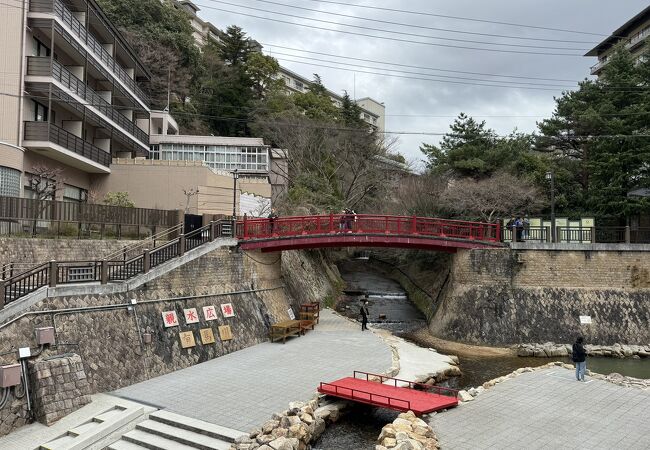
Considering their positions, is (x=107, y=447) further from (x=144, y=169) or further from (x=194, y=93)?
(x=194, y=93)

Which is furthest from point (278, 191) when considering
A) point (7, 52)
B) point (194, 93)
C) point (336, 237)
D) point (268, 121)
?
point (7, 52)

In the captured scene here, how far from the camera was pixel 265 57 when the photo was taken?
60812 mm

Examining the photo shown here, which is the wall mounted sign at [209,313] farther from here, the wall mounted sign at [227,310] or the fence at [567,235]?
A: the fence at [567,235]

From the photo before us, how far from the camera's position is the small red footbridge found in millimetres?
12387

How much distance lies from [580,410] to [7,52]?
29245 mm

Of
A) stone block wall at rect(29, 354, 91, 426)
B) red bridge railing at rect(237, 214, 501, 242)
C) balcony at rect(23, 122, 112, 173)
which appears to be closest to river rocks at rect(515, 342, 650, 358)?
red bridge railing at rect(237, 214, 501, 242)

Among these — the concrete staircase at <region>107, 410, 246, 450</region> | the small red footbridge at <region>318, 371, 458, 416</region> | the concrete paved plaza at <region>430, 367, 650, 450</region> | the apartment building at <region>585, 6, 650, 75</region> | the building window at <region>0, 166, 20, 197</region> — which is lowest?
the concrete staircase at <region>107, 410, 246, 450</region>

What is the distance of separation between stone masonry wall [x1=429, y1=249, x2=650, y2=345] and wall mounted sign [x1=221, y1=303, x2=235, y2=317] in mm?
11730

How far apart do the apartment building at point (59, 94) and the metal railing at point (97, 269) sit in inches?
347

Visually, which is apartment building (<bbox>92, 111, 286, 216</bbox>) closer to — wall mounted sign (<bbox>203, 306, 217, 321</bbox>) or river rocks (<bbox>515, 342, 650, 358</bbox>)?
wall mounted sign (<bbox>203, 306, 217, 321</bbox>)

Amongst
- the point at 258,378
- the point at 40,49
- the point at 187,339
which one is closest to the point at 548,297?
the point at 258,378

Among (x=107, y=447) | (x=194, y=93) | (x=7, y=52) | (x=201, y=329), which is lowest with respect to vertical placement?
(x=107, y=447)

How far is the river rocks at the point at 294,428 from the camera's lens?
10344 mm

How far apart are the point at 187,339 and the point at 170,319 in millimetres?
1032
